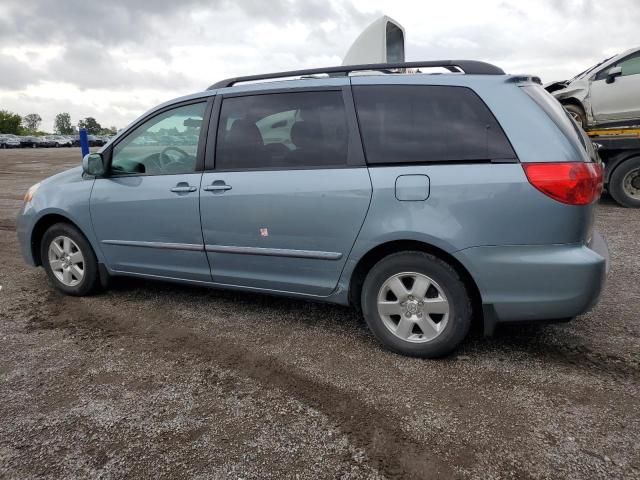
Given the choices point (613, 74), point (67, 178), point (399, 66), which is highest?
point (613, 74)

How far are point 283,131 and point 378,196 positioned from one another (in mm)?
874

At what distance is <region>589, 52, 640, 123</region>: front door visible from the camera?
792cm

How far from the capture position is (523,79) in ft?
9.68

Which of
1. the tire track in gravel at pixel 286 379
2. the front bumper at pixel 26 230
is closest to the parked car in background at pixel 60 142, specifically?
the front bumper at pixel 26 230

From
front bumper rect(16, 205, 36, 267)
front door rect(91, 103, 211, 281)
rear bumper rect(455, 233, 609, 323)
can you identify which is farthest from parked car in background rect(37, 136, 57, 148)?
rear bumper rect(455, 233, 609, 323)

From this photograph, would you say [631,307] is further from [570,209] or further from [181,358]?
[181,358]

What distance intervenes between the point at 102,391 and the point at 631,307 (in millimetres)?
3720

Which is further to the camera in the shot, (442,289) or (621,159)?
(621,159)

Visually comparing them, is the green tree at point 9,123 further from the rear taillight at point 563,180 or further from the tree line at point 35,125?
the rear taillight at point 563,180

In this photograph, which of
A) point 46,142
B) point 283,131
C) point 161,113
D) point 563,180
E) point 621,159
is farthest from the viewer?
point 46,142

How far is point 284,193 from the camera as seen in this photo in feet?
10.6

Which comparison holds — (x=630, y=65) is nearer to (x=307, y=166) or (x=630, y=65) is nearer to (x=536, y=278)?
(x=536, y=278)

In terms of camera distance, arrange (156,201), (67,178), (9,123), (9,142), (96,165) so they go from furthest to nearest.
Result: (9,123), (9,142), (67,178), (96,165), (156,201)

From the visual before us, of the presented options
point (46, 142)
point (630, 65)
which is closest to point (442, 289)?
point (630, 65)
